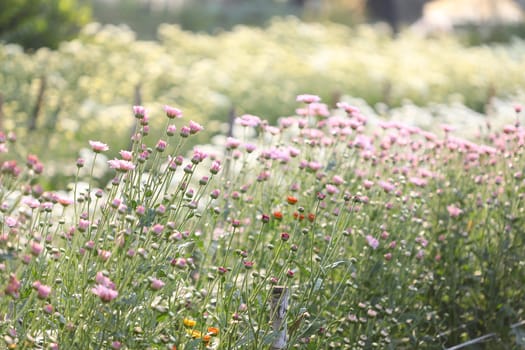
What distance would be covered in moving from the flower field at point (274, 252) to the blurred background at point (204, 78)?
181cm

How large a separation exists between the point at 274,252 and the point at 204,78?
6160 millimetres

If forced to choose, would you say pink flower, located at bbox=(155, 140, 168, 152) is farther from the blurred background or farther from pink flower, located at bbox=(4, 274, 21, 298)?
the blurred background

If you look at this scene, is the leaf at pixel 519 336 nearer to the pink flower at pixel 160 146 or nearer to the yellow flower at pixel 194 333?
the yellow flower at pixel 194 333

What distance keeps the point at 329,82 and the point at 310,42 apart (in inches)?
164

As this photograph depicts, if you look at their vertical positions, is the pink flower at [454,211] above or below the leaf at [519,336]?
above

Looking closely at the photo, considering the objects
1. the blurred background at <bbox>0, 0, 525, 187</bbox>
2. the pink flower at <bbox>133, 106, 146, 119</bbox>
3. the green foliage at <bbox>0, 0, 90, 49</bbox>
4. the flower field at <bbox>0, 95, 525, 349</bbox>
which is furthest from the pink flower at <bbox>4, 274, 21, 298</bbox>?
the green foliage at <bbox>0, 0, 90, 49</bbox>

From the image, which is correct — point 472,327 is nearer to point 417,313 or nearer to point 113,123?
point 417,313

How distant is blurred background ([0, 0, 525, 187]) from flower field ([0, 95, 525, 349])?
1.81 m

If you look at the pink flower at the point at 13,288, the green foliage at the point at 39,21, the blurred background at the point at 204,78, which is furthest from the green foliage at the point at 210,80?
the pink flower at the point at 13,288

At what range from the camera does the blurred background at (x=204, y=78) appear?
750 centimetres

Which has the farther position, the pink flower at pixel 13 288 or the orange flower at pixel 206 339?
the orange flower at pixel 206 339

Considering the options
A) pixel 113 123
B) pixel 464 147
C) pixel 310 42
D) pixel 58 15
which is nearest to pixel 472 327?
pixel 464 147

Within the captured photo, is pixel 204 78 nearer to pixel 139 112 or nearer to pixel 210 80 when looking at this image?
pixel 210 80

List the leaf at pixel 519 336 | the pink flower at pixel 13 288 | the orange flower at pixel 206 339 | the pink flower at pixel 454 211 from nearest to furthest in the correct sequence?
the pink flower at pixel 13 288
the orange flower at pixel 206 339
the leaf at pixel 519 336
the pink flower at pixel 454 211
